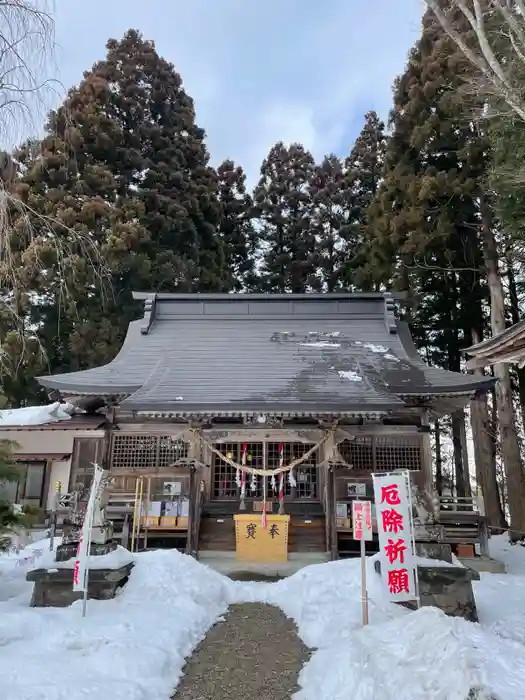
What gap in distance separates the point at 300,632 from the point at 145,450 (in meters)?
6.20

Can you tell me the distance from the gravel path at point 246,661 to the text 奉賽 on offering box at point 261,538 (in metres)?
3.13

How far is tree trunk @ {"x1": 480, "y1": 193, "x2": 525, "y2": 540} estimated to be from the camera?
1330 cm

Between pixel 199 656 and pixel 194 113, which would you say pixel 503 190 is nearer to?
pixel 199 656

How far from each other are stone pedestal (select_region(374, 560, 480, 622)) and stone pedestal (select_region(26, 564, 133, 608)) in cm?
397

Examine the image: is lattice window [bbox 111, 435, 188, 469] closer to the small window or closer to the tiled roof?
the tiled roof

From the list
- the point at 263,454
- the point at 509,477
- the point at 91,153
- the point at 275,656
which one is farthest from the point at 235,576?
the point at 91,153

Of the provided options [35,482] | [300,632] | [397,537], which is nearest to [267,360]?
[397,537]

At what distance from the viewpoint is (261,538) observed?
10211 millimetres

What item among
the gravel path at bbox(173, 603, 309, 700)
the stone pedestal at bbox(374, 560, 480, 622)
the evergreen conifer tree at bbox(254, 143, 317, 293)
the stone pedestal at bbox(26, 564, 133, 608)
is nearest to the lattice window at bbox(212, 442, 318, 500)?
the gravel path at bbox(173, 603, 309, 700)

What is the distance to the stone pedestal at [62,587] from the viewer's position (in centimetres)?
646

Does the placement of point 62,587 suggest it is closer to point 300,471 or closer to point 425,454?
point 300,471

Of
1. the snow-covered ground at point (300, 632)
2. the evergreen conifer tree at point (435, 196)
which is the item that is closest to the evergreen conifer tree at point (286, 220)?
the evergreen conifer tree at point (435, 196)

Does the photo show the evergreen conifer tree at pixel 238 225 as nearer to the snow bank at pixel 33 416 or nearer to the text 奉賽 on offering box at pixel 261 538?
the snow bank at pixel 33 416

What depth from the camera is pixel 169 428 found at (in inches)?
437
